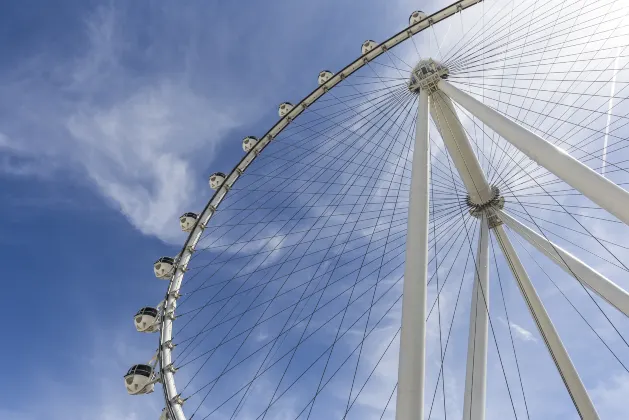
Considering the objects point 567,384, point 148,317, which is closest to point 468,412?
point 567,384

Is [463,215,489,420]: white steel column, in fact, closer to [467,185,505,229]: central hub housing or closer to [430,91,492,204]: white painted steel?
[467,185,505,229]: central hub housing

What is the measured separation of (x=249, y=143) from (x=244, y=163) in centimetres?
98

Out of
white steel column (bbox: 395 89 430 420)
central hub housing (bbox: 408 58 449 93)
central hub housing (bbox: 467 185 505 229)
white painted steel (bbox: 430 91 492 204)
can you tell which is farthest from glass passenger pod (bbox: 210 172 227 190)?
white steel column (bbox: 395 89 430 420)

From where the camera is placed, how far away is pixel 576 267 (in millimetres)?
11555

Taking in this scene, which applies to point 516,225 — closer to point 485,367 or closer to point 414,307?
point 485,367

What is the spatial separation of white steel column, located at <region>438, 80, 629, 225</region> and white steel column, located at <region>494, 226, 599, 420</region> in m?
6.81

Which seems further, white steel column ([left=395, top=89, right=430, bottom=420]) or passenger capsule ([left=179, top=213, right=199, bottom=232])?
passenger capsule ([left=179, top=213, right=199, bottom=232])

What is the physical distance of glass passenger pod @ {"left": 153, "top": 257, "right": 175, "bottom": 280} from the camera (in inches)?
678

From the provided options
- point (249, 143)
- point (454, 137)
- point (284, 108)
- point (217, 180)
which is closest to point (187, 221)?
point (217, 180)

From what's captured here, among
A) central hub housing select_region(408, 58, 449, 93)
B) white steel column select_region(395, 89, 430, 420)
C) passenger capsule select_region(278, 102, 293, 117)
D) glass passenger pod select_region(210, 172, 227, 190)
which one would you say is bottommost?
white steel column select_region(395, 89, 430, 420)

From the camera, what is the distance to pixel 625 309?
33.4 feet

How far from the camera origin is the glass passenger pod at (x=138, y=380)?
43.4 ft

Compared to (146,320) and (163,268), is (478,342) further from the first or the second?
(163,268)

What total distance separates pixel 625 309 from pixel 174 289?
1457 centimetres
